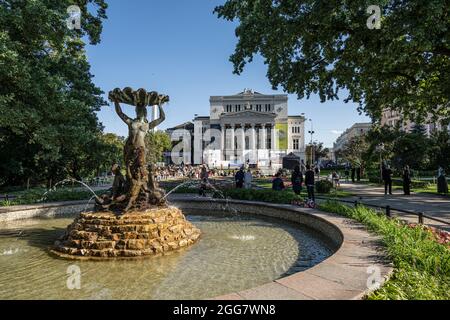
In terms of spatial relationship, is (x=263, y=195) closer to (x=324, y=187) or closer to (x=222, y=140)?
(x=324, y=187)

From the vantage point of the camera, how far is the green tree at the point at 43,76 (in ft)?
43.8

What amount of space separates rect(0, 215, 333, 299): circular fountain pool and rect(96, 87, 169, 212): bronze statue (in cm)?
192

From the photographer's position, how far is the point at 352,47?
14031 millimetres

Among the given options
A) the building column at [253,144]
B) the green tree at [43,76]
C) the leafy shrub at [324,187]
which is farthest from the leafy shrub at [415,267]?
the building column at [253,144]

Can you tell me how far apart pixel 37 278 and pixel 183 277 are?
278 cm

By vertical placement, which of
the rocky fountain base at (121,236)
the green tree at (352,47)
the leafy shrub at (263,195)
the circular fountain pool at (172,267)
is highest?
the green tree at (352,47)

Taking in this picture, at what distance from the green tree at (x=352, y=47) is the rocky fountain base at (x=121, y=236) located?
959cm

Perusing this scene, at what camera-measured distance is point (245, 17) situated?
15.3 meters

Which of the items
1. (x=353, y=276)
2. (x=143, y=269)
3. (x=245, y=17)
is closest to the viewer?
(x=353, y=276)

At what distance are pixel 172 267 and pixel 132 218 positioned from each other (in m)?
2.03

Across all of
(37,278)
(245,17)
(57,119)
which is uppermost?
(245,17)

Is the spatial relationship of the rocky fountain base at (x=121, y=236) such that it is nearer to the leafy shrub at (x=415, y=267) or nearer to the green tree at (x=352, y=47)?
the leafy shrub at (x=415, y=267)
